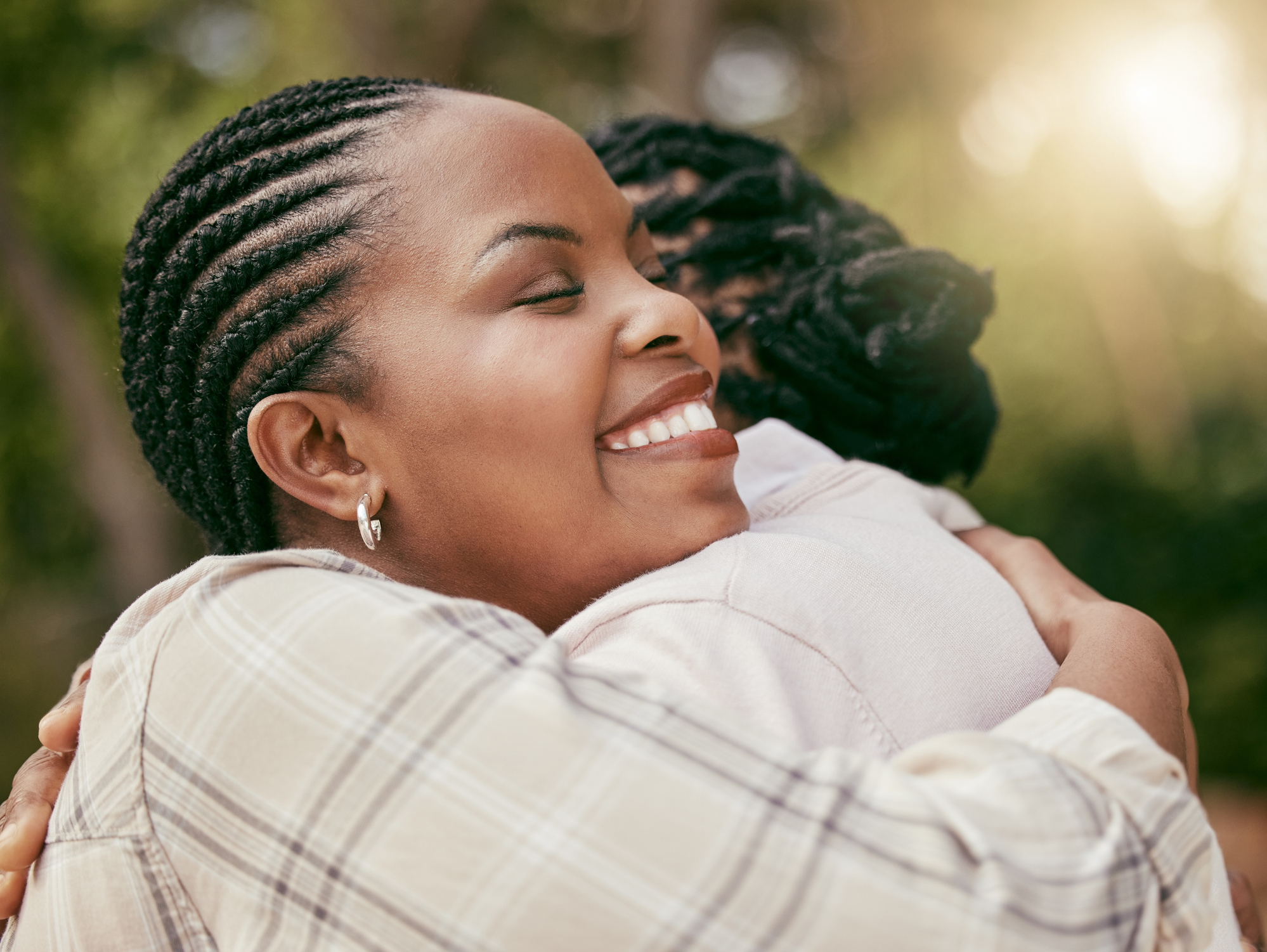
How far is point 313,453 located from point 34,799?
26.5 inches

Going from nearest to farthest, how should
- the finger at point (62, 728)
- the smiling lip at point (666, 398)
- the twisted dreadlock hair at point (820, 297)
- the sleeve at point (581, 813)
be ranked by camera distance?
the sleeve at point (581, 813) → the finger at point (62, 728) → the smiling lip at point (666, 398) → the twisted dreadlock hair at point (820, 297)

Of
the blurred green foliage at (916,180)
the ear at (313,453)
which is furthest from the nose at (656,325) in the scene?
the blurred green foliage at (916,180)

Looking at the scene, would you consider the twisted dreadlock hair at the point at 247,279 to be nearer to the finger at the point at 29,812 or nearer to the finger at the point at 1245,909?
the finger at the point at 29,812

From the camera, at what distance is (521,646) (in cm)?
125

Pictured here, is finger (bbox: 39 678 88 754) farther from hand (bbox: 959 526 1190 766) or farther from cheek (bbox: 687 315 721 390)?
hand (bbox: 959 526 1190 766)

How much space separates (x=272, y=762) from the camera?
1.17 metres

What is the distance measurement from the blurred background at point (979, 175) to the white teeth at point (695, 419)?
18.0ft

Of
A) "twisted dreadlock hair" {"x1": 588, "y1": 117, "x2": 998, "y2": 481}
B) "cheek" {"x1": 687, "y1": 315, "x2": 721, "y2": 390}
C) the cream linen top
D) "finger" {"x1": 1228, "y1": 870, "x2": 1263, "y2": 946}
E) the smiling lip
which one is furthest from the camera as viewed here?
"twisted dreadlock hair" {"x1": 588, "y1": 117, "x2": 998, "y2": 481}

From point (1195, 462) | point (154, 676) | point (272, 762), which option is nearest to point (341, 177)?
point (154, 676)

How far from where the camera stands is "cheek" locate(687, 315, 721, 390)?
1936 mm

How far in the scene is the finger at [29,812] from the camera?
1424 millimetres

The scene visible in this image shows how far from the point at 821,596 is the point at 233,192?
4.13ft

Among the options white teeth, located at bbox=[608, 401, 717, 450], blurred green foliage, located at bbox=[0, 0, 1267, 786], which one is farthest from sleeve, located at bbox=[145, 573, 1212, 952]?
blurred green foliage, located at bbox=[0, 0, 1267, 786]

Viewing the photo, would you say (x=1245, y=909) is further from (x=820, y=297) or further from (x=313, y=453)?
(x=313, y=453)
